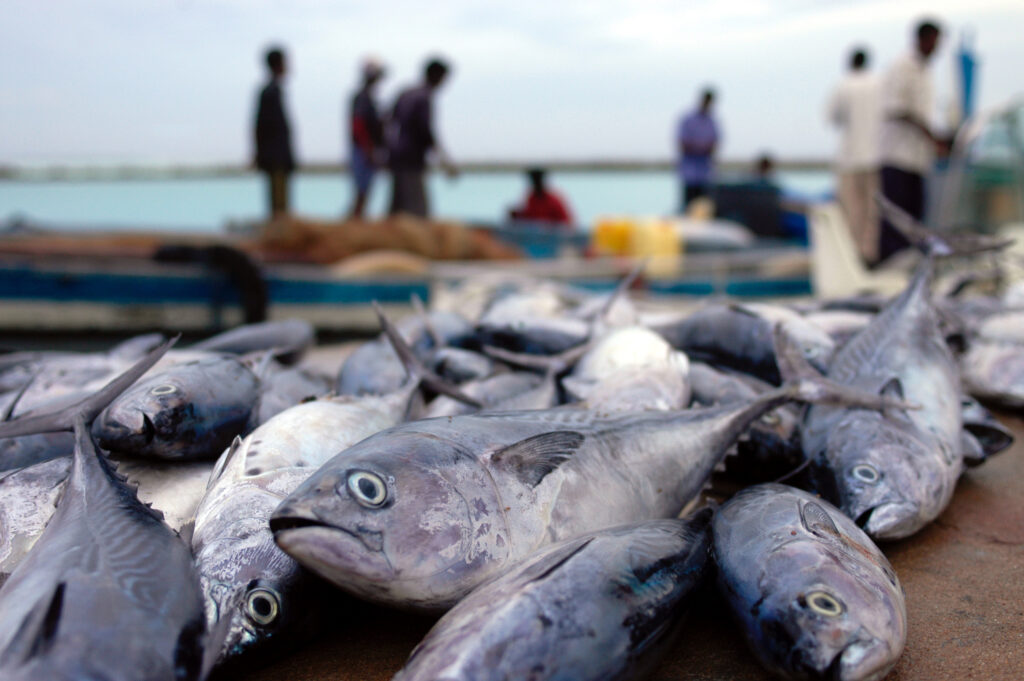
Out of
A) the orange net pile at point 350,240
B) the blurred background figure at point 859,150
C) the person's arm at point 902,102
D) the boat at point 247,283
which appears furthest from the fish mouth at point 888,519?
the orange net pile at point 350,240

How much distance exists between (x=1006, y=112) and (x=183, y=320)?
869 centimetres

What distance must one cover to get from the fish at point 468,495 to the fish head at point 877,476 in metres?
0.43

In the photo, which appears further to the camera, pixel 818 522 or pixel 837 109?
pixel 837 109

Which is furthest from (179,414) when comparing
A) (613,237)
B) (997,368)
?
(613,237)

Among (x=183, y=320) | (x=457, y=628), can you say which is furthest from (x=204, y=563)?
(x=183, y=320)

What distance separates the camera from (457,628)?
141 cm

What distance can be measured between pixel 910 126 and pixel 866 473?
254 inches

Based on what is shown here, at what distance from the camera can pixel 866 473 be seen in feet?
7.10

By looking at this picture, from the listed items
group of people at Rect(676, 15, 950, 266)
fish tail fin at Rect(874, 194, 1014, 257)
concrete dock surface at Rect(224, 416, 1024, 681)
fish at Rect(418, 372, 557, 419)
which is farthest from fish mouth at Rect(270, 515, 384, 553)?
group of people at Rect(676, 15, 950, 266)

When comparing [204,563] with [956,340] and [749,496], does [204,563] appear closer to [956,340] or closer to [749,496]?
[749,496]

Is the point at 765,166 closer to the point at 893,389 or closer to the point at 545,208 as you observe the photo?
the point at 545,208

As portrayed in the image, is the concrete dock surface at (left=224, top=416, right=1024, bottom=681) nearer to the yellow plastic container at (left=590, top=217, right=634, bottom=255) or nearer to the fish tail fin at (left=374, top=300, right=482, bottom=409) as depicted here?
the fish tail fin at (left=374, top=300, right=482, bottom=409)

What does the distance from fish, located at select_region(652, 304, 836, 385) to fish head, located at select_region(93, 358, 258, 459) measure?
183cm

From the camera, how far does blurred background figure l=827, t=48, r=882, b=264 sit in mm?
8359
